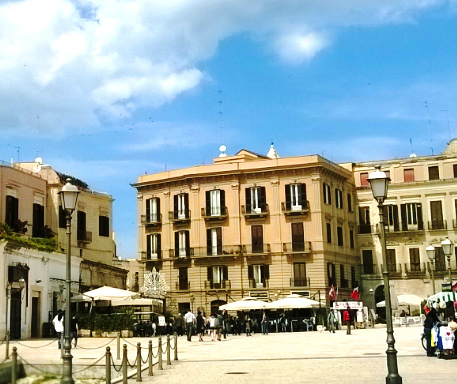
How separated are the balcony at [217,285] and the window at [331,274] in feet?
27.4

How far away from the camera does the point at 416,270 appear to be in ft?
210

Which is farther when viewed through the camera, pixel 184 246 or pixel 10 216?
pixel 184 246

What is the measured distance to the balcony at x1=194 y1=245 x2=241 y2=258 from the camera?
61.1 m

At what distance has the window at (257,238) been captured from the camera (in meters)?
60.9

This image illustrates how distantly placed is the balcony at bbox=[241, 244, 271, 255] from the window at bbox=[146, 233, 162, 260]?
827 cm

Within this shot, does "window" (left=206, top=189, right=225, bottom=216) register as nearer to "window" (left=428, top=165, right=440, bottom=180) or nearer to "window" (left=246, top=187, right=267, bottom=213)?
"window" (left=246, top=187, right=267, bottom=213)

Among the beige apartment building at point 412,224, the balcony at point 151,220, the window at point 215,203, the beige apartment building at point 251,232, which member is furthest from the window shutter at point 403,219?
the balcony at point 151,220

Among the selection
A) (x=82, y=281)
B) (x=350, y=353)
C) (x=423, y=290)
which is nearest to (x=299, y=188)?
(x=423, y=290)

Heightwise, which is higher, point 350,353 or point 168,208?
point 168,208

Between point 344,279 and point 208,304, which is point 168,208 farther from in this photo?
point 344,279

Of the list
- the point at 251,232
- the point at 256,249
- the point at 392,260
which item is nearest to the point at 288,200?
the point at 251,232

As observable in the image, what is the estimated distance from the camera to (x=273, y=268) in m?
60.3

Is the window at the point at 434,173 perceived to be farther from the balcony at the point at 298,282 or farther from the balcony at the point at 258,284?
the balcony at the point at 258,284

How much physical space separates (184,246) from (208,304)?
5557mm
